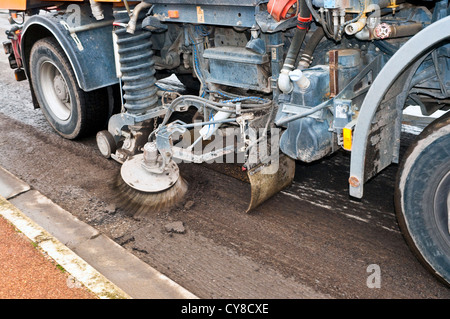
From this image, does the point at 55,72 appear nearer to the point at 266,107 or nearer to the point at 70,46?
the point at 70,46

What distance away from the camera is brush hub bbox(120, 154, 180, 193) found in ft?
13.5

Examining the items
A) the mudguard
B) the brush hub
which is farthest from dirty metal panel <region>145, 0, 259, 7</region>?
the brush hub

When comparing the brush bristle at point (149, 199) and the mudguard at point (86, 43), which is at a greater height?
the mudguard at point (86, 43)

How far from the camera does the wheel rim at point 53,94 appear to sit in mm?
5316

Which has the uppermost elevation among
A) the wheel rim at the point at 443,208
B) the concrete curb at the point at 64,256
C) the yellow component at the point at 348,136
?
the yellow component at the point at 348,136

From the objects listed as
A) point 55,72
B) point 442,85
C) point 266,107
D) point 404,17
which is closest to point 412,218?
point 442,85

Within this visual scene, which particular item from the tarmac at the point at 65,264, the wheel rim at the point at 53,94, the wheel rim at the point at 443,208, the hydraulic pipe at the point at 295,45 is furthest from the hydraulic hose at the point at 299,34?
the wheel rim at the point at 53,94

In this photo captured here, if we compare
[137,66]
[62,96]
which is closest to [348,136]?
[137,66]

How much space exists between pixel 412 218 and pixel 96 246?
6.92ft

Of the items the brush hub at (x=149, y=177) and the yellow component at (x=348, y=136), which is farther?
the brush hub at (x=149, y=177)

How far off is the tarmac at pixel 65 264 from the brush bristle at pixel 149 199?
16.3 inches

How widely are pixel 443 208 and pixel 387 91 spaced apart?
0.70 meters

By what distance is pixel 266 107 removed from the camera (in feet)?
12.6

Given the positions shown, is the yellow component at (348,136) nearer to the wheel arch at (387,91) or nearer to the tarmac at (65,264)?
the wheel arch at (387,91)
